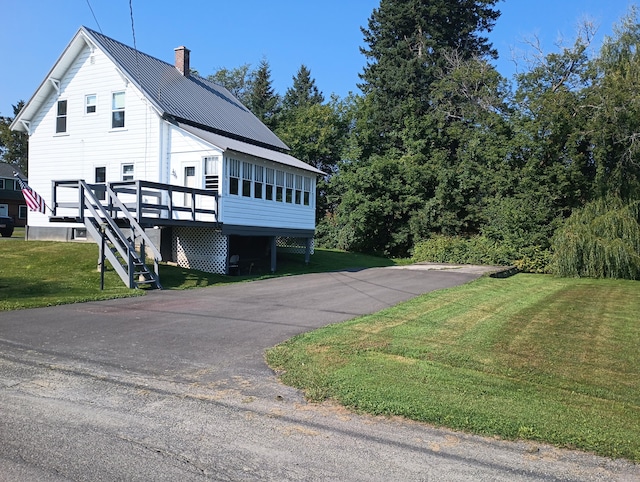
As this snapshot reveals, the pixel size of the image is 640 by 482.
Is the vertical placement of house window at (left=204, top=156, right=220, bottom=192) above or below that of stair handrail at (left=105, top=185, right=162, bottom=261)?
above

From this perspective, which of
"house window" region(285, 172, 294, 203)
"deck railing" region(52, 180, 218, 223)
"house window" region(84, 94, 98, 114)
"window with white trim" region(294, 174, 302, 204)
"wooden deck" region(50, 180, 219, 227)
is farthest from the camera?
"window with white trim" region(294, 174, 302, 204)

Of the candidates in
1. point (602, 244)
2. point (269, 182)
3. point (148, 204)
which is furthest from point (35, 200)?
point (602, 244)

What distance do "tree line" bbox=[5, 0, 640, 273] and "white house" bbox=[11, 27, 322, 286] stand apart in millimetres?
8895

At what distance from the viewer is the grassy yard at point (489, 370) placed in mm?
4375

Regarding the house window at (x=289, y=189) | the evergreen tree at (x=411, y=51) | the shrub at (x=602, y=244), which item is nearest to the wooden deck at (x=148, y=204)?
the house window at (x=289, y=189)

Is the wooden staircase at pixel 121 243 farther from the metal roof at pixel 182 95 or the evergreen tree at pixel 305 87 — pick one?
the evergreen tree at pixel 305 87

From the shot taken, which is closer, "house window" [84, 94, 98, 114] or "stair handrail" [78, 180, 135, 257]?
"stair handrail" [78, 180, 135, 257]

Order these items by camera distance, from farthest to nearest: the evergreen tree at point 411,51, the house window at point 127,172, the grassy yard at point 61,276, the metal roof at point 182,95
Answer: the evergreen tree at point 411,51 < the house window at point 127,172 < the metal roof at point 182,95 < the grassy yard at point 61,276

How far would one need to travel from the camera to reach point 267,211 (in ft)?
67.9

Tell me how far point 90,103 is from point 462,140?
2256cm

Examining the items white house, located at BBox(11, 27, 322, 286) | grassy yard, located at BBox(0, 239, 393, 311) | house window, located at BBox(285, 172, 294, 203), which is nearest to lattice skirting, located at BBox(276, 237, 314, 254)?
white house, located at BBox(11, 27, 322, 286)

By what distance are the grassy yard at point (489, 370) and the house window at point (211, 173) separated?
963 cm

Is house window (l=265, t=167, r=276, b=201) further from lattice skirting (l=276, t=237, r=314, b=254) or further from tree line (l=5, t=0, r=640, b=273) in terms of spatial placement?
tree line (l=5, t=0, r=640, b=273)

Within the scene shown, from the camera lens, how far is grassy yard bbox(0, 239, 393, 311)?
11.4 meters
